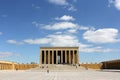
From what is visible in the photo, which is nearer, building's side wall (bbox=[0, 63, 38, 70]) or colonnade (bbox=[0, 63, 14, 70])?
colonnade (bbox=[0, 63, 14, 70])

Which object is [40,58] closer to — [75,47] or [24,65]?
[24,65]

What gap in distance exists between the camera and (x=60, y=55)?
96.4m

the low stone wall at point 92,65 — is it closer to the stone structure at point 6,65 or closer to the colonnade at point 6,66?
the stone structure at point 6,65

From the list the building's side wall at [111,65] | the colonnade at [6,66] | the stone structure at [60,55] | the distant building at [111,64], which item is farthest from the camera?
the stone structure at [60,55]

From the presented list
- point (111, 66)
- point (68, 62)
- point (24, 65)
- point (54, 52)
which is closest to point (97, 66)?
point (111, 66)

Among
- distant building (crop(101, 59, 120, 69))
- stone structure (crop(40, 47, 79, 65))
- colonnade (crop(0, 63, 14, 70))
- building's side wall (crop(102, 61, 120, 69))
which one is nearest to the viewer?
colonnade (crop(0, 63, 14, 70))

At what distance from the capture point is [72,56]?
3772 inches

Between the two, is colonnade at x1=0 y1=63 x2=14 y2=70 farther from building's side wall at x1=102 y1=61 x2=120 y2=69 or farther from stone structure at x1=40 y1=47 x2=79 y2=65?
building's side wall at x1=102 y1=61 x2=120 y2=69

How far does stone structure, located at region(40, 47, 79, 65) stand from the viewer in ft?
308

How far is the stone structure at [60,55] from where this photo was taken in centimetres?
9400

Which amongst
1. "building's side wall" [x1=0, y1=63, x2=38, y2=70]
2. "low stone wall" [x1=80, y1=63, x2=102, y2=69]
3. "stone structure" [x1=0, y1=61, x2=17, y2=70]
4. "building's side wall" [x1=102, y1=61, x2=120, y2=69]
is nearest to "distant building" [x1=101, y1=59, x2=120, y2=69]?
"building's side wall" [x1=102, y1=61, x2=120, y2=69]

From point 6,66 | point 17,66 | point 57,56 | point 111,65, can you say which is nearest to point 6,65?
point 6,66

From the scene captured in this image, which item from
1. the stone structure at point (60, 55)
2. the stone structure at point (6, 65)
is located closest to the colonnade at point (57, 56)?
the stone structure at point (60, 55)

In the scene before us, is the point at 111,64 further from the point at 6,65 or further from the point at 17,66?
the point at 6,65
